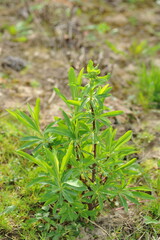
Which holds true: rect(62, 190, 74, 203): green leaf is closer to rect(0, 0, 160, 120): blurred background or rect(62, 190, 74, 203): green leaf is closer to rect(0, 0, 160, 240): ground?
rect(0, 0, 160, 240): ground

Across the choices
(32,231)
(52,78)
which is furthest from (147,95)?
(32,231)

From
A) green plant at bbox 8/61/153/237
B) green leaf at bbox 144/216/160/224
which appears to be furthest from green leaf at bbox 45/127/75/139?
green leaf at bbox 144/216/160/224

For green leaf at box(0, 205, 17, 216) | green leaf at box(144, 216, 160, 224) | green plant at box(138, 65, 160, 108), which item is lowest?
green leaf at box(144, 216, 160, 224)

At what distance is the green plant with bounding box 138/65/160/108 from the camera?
3.22 metres

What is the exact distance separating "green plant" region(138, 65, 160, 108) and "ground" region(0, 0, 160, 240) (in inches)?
2.8

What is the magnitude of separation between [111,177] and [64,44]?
266cm

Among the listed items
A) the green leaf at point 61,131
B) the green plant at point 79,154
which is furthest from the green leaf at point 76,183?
the green leaf at point 61,131

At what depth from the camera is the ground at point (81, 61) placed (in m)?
2.14

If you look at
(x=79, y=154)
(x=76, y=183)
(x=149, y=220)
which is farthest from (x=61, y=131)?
(x=149, y=220)

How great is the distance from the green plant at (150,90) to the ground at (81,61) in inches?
2.8

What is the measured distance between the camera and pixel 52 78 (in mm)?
3582

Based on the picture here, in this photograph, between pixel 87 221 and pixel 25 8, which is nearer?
pixel 87 221

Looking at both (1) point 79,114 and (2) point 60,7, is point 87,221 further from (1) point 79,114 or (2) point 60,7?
(2) point 60,7

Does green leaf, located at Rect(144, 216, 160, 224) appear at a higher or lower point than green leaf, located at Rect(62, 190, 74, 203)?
lower
